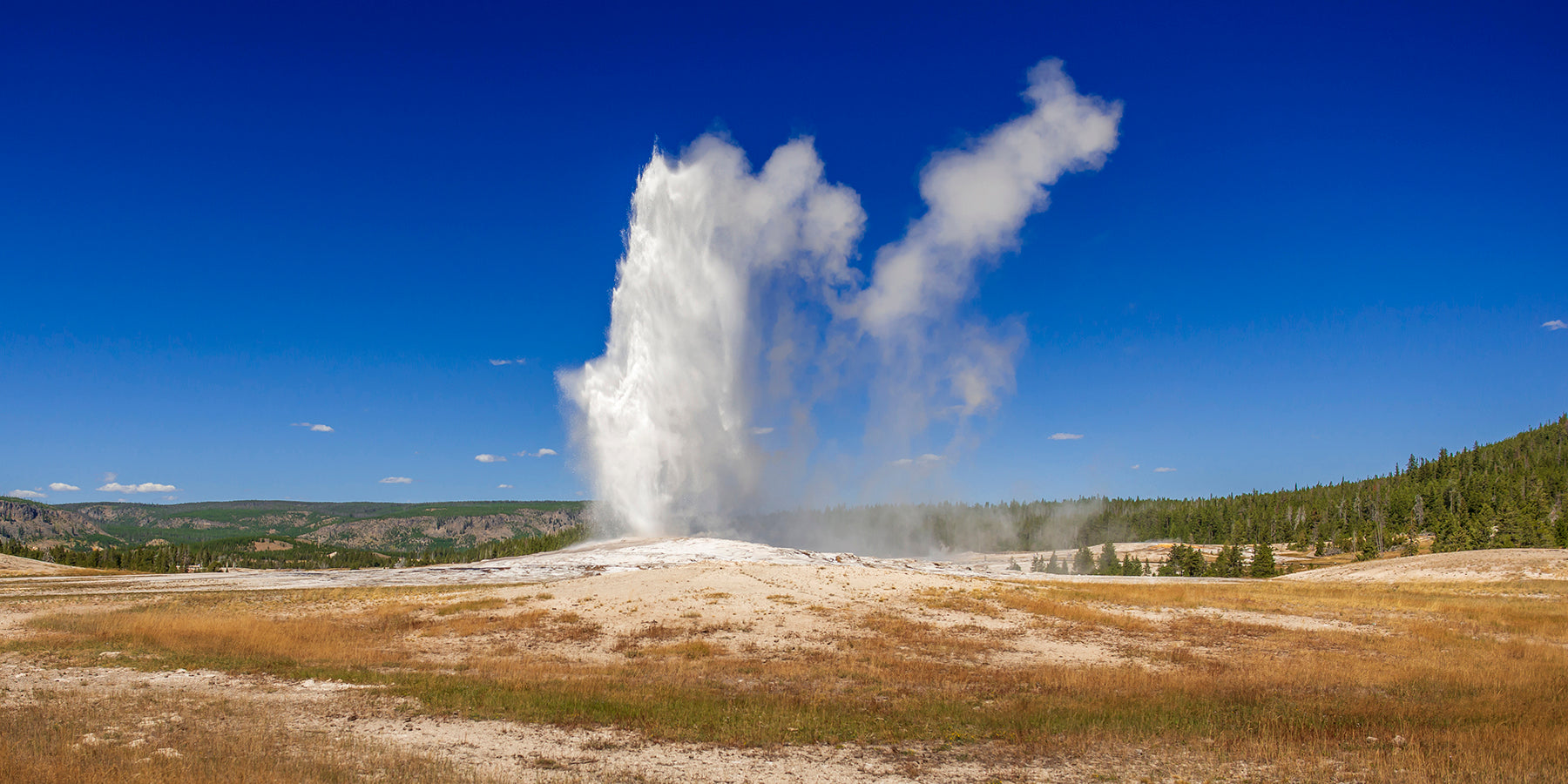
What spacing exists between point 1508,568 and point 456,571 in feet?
238

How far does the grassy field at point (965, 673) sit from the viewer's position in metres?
13.1

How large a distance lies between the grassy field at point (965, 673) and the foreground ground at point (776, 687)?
0.11m

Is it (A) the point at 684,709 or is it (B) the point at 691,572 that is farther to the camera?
(B) the point at 691,572

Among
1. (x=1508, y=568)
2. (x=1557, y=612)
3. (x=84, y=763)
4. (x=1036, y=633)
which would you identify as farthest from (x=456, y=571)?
(x=1508, y=568)

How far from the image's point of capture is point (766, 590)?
37.4 meters

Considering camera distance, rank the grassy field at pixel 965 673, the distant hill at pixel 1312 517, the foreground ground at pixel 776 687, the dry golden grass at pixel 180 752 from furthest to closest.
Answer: the distant hill at pixel 1312 517, the grassy field at pixel 965 673, the foreground ground at pixel 776 687, the dry golden grass at pixel 180 752

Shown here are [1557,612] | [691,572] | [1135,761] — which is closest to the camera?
[1135,761]

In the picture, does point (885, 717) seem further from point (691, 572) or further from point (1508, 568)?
point (1508, 568)

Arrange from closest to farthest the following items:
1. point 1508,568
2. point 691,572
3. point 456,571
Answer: point 691,572 < point 1508,568 < point 456,571

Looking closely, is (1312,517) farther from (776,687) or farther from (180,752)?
(180,752)

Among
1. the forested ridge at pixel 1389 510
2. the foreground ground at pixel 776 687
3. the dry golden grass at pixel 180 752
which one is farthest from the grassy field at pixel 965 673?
the forested ridge at pixel 1389 510

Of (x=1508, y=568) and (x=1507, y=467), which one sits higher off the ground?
(x=1507, y=467)

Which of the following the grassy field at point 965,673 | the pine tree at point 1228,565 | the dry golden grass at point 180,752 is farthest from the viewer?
the pine tree at point 1228,565

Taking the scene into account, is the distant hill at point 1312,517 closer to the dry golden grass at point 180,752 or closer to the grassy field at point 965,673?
the grassy field at point 965,673
